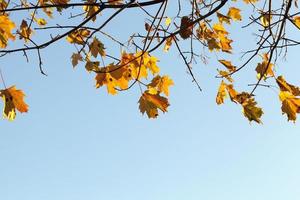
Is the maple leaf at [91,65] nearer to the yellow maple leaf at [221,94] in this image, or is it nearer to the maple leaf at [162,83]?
the maple leaf at [162,83]

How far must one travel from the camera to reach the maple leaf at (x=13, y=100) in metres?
2.21

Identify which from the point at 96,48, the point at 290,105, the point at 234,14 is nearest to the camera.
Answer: the point at 290,105

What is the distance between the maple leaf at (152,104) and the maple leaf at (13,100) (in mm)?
539

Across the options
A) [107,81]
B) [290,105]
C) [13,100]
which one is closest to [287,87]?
[290,105]

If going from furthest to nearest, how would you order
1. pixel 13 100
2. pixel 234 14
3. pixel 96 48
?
pixel 234 14, pixel 96 48, pixel 13 100

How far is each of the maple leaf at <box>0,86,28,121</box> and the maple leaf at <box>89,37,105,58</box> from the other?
54cm

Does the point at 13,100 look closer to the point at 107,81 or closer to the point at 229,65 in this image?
the point at 107,81

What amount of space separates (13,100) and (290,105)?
1.33m

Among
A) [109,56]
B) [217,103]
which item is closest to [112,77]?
[109,56]

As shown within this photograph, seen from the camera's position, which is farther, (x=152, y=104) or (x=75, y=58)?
(x=75, y=58)

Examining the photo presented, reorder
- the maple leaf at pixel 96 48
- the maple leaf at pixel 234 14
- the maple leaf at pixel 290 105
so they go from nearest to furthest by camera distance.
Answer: the maple leaf at pixel 290 105 < the maple leaf at pixel 96 48 < the maple leaf at pixel 234 14

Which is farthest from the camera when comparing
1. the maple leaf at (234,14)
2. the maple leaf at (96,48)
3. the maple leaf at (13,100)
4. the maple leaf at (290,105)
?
the maple leaf at (234,14)

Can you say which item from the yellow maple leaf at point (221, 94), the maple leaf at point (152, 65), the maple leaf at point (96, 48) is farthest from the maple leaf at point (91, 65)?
the yellow maple leaf at point (221, 94)

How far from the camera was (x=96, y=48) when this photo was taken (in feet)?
8.60
